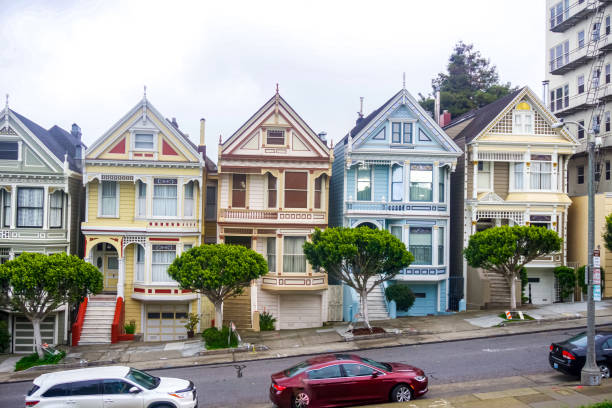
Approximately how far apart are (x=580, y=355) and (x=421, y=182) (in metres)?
15.0

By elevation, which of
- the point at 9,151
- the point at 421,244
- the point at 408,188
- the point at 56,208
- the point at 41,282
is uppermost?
the point at 9,151

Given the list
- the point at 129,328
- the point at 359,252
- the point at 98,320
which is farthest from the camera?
the point at 129,328

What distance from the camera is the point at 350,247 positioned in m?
23.6

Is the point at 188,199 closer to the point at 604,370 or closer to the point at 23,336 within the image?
the point at 23,336

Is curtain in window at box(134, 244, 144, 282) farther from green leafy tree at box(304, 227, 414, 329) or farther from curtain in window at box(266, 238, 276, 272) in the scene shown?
green leafy tree at box(304, 227, 414, 329)

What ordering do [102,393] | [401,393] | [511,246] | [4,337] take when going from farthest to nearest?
[4,337] < [511,246] < [401,393] < [102,393]

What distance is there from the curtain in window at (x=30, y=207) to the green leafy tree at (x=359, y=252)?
14190mm

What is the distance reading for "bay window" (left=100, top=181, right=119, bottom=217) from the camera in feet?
94.5

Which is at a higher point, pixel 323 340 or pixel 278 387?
pixel 278 387

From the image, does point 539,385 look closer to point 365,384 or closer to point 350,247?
point 365,384

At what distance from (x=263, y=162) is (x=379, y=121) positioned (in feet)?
22.4

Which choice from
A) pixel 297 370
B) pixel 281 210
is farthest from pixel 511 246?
pixel 297 370

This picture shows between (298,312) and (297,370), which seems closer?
(297,370)

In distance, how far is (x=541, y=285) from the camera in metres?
31.2
